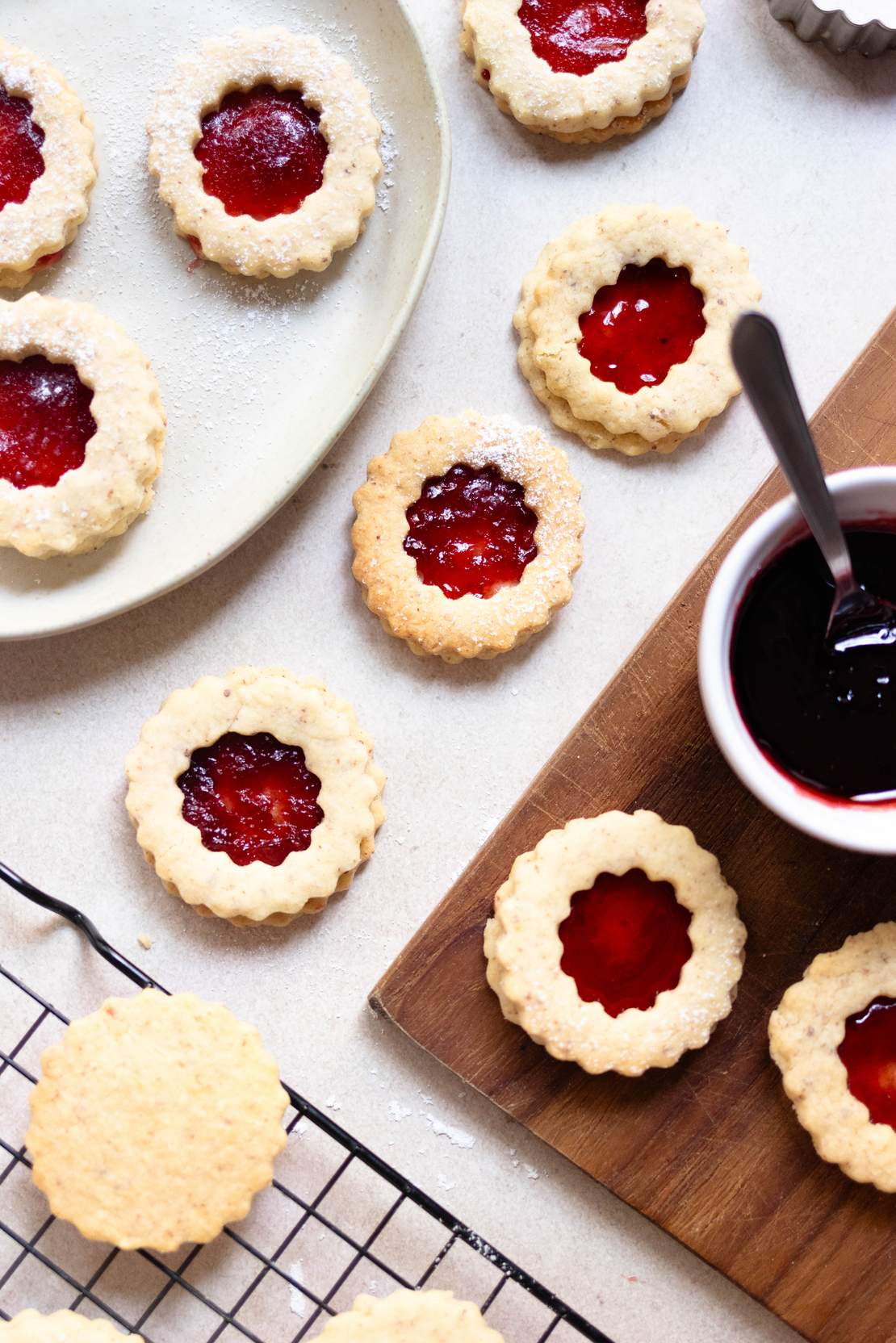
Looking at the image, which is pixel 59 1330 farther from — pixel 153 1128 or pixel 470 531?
pixel 470 531

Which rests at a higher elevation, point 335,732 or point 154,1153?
point 335,732

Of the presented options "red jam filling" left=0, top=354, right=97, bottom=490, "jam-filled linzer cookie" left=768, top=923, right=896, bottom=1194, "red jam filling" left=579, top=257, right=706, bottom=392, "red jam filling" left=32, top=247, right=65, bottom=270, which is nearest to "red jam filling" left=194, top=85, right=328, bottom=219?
"red jam filling" left=32, top=247, right=65, bottom=270

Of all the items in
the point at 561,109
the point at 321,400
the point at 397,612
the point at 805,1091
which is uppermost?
the point at 561,109

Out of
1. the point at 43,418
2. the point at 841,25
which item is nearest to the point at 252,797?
the point at 43,418

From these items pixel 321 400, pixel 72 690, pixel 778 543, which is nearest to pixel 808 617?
pixel 778 543

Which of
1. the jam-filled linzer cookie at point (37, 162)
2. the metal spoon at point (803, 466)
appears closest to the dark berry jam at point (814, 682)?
the metal spoon at point (803, 466)

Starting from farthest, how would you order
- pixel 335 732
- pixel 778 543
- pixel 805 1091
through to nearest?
pixel 335 732 → pixel 805 1091 → pixel 778 543

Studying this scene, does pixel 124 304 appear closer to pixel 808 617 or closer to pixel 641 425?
pixel 641 425

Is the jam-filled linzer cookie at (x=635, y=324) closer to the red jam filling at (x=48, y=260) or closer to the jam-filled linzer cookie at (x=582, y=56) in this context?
the jam-filled linzer cookie at (x=582, y=56)
